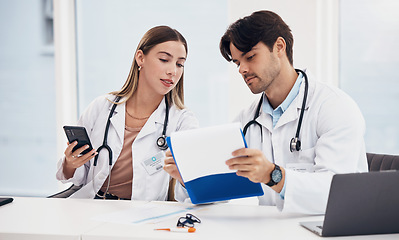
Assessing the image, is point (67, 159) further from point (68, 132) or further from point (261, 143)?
point (261, 143)

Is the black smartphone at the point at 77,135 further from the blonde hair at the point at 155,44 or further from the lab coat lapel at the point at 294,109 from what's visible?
the lab coat lapel at the point at 294,109

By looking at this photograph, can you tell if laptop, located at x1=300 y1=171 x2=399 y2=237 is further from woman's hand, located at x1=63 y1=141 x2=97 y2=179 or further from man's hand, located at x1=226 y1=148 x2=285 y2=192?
woman's hand, located at x1=63 y1=141 x2=97 y2=179

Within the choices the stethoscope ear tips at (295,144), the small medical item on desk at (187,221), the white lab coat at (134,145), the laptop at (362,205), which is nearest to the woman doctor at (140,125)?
the white lab coat at (134,145)

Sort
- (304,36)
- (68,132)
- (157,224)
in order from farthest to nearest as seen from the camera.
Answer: (304,36)
(68,132)
(157,224)

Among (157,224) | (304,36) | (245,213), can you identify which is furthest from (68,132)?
(304,36)

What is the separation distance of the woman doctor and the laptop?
3.52ft

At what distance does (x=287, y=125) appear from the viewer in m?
1.75

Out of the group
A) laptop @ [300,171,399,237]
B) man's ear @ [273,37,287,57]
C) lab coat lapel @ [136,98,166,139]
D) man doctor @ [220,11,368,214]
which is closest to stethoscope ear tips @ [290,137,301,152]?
man doctor @ [220,11,368,214]

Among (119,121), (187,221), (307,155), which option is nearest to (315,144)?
(307,155)

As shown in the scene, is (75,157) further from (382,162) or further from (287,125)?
(382,162)

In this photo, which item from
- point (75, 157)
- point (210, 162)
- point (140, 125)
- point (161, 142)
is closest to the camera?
point (210, 162)

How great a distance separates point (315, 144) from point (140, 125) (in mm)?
912

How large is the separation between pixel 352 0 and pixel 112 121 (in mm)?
2287

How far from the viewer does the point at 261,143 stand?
1838 millimetres
